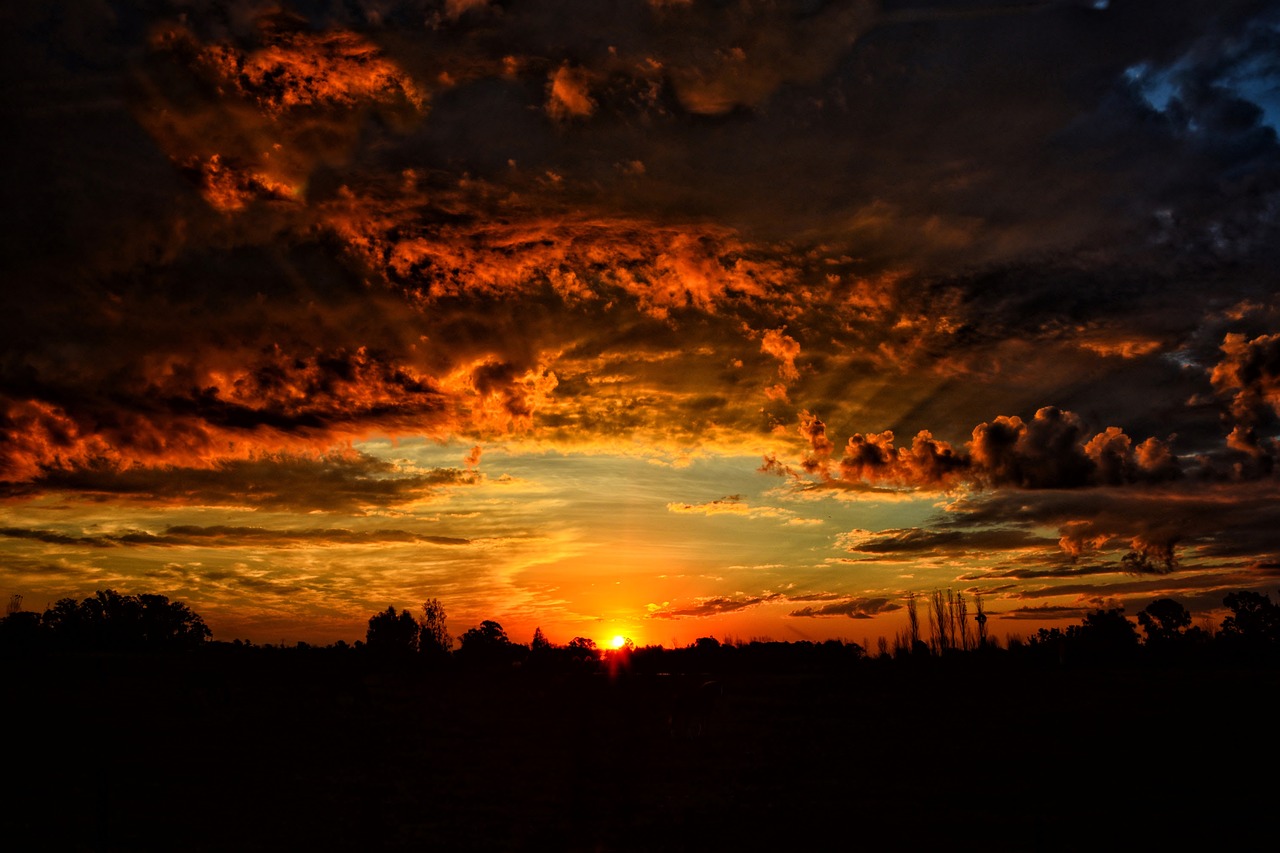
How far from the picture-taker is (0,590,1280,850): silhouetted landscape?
2258 centimetres

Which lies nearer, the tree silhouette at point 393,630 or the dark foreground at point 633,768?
the dark foreground at point 633,768

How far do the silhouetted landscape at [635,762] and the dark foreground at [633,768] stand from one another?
5.4 inches

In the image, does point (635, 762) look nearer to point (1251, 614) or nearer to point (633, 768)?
point (633, 768)

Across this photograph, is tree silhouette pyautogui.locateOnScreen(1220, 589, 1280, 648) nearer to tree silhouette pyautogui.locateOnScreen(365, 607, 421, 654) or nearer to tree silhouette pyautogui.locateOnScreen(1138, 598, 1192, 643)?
tree silhouette pyautogui.locateOnScreen(1138, 598, 1192, 643)

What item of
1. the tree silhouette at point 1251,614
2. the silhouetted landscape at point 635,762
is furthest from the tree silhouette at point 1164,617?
the silhouetted landscape at point 635,762

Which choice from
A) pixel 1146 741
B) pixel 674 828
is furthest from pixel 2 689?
pixel 1146 741

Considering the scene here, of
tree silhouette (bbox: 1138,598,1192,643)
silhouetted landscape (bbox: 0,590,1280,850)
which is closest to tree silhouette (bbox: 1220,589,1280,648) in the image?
tree silhouette (bbox: 1138,598,1192,643)

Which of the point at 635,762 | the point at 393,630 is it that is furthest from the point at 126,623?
the point at 635,762

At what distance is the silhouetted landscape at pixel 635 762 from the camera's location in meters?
22.6

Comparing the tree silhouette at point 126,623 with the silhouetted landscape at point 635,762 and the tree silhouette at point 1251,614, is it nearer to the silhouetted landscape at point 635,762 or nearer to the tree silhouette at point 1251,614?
the silhouetted landscape at point 635,762

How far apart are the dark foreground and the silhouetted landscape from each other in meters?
0.14

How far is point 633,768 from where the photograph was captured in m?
31.7

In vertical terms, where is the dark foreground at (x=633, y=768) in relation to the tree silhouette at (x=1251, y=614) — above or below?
below

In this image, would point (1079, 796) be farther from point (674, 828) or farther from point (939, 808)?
point (674, 828)
